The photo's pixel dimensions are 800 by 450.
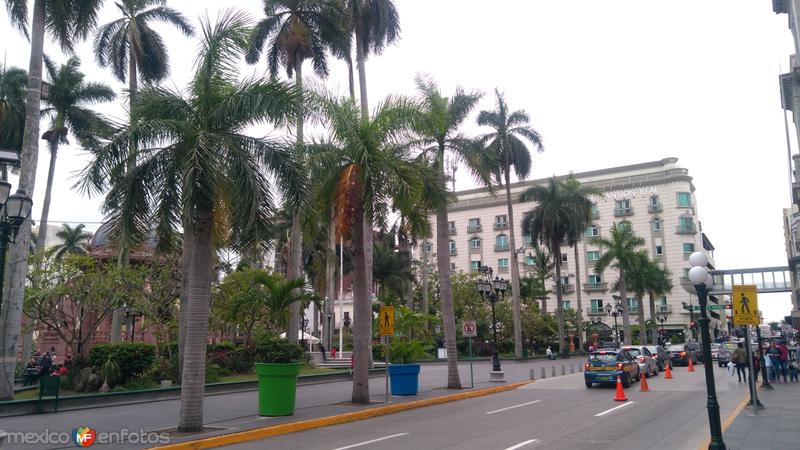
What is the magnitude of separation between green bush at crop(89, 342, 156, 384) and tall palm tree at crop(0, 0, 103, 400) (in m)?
2.58

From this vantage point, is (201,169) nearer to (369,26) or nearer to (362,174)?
(362,174)

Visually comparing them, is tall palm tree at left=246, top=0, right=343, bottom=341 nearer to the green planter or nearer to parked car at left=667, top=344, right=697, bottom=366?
the green planter

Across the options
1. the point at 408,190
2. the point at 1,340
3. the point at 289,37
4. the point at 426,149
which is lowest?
the point at 1,340

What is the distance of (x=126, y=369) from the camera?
71.6ft

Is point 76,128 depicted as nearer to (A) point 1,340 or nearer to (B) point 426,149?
(A) point 1,340

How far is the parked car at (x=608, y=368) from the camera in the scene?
73.9 feet

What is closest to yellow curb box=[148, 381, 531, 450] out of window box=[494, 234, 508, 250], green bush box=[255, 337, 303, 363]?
green bush box=[255, 337, 303, 363]

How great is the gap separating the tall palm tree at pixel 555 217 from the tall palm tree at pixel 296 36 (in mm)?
27827

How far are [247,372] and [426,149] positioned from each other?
14.0m

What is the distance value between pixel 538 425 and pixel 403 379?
6882 mm

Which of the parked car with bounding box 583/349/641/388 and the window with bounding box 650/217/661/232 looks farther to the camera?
the window with bounding box 650/217/661/232

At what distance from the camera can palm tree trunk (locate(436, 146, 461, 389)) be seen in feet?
72.6

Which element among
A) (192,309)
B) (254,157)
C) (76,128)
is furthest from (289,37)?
(192,309)

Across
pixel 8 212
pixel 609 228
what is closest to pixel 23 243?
pixel 8 212
